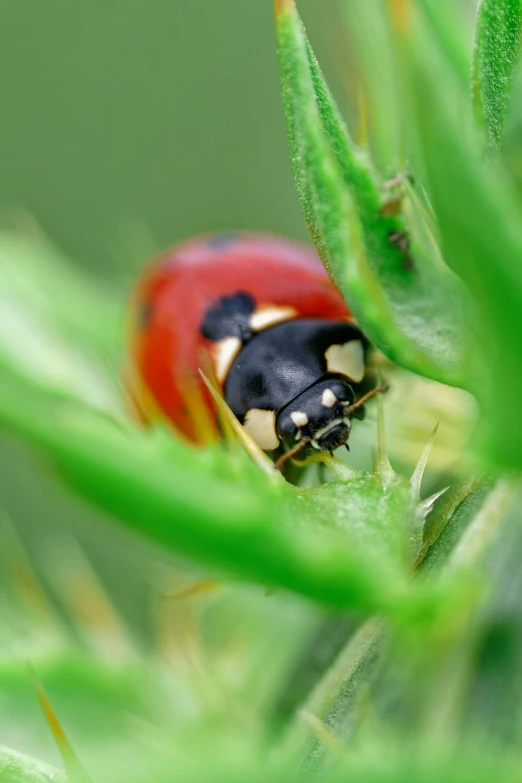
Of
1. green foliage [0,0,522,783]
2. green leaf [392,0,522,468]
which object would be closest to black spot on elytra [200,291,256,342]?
green foliage [0,0,522,783]

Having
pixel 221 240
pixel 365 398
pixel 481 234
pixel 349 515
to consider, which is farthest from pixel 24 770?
pixel 221 240

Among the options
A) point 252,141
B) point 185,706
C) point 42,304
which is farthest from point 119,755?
point 252,141

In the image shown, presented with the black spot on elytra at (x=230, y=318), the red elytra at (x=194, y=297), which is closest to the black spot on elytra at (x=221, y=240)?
the red elytra at (x=194, y=297)

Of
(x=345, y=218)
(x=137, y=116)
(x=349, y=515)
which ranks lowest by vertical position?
(x=137, y=116)

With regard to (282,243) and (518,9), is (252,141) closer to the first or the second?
(282,243)

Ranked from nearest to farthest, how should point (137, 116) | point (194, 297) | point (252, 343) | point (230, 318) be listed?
point (252, 343) < point (230, 318) < point (194, 297) < point (137, 116)

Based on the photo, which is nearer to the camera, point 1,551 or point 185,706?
point 185,706

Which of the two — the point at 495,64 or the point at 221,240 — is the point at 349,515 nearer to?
the point at 495,64
